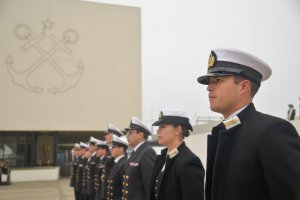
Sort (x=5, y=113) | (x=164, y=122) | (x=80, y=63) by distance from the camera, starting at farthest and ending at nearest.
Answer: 1. (x=80, y=63)
2. (x=5, y=113)
3. (x=164, y=122)

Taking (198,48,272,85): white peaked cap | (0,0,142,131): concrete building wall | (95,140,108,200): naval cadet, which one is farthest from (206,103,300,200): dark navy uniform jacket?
(0,0,142,131): concrete building wall

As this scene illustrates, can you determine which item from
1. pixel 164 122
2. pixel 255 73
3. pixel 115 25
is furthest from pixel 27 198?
pixel 115 25

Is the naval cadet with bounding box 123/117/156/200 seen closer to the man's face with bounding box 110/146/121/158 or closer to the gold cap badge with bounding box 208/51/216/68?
the man's face with bounding box 110/146/121/158

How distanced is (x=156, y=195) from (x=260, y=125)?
1.64 metres

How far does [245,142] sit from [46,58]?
67.7 ft

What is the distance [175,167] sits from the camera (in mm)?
2975

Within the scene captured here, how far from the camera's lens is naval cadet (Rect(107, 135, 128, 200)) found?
15.3 feet

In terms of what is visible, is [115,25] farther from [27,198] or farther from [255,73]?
[255,73]

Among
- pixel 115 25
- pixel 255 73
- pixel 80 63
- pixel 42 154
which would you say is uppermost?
pixel 115 25

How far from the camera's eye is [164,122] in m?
3.45

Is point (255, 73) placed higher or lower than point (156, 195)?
higher

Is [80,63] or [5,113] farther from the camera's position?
[80,63]

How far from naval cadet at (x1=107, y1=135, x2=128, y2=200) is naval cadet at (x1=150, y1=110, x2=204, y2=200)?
1.57m

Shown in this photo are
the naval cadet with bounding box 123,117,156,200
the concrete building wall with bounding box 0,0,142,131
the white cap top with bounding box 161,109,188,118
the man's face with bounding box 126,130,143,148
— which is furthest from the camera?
the concrete building wall with bounding box 0,0,142,131
